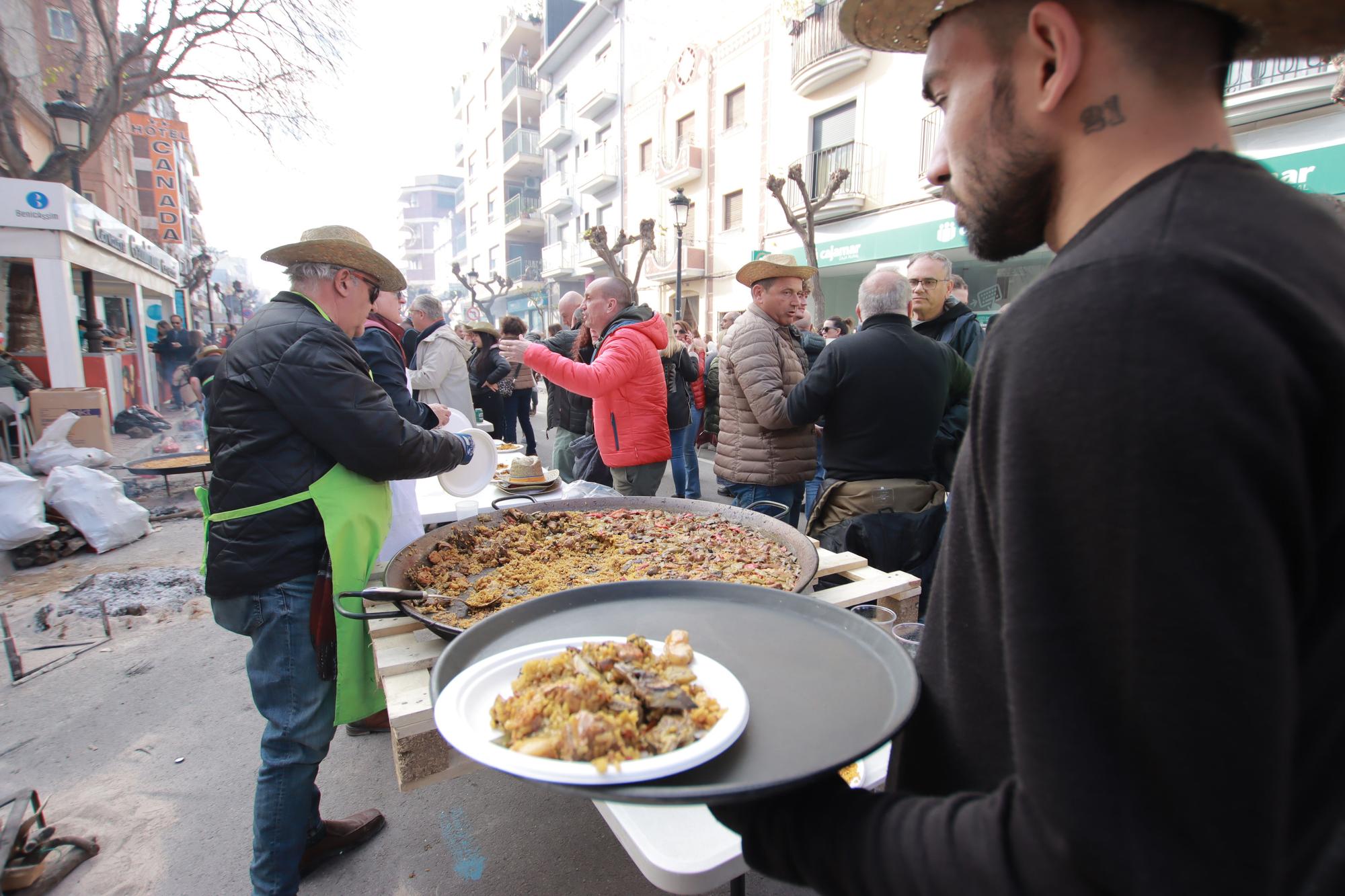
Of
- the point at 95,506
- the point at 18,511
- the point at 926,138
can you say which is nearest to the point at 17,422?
the point at 95,506

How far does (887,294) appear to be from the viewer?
133 inches

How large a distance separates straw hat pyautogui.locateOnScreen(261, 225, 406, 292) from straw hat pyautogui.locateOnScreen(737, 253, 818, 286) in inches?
83.9

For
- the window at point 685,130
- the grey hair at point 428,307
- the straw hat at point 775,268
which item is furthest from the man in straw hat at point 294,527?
the window at point 685,130

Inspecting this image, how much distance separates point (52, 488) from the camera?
233 inches

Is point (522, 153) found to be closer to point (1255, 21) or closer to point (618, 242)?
point (618, 242)

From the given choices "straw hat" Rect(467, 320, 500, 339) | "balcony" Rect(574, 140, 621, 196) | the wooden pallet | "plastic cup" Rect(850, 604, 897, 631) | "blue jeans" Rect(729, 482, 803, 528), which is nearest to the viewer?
the wooden pallet

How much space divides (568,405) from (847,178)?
1153 cm

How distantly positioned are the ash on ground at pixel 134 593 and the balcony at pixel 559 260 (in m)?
27.3

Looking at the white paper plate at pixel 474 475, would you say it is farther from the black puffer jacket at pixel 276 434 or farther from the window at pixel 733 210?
the window at pixel 733 210

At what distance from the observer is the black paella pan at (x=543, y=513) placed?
5.80ft

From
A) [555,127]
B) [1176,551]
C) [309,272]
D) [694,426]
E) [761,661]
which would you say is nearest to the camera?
[1176,551]

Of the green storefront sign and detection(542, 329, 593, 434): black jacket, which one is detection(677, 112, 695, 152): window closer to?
the green storefront sign

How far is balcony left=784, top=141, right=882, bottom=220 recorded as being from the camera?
49.6 ft

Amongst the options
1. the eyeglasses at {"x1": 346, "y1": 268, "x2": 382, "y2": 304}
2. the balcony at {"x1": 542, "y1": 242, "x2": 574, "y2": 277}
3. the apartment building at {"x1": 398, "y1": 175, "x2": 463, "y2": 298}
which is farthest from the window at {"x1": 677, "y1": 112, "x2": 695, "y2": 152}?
the apartment building at {"x1": 398, "y1": 175, "x2": 463, "y2": 298}
